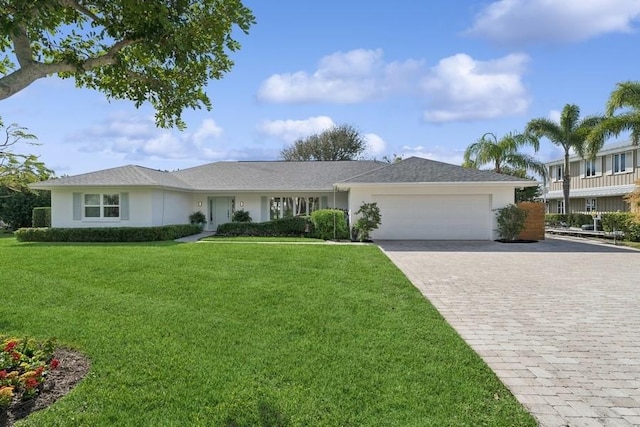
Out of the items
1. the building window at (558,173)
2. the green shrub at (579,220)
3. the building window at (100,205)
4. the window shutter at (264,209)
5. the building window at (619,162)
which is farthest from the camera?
the building window at (558,173)

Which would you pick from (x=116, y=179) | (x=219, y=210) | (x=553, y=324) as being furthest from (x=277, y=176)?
(x=553, y=324)

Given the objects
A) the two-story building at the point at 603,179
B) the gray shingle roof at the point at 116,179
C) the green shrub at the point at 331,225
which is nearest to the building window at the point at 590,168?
the two-story building at the point at 603,179

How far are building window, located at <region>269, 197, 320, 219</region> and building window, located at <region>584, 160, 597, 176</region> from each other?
22.7m

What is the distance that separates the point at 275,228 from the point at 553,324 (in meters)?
17.7

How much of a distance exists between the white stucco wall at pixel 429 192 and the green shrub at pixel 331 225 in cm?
56

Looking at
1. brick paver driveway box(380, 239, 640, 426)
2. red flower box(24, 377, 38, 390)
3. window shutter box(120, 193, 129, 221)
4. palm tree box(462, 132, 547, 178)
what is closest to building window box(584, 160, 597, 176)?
palm tree box(462, 132, 547, 178)

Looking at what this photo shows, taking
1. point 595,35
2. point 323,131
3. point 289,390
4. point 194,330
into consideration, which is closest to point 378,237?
point 595,35

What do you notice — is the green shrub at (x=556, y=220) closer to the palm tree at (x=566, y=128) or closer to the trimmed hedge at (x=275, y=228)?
the palm tree at (x=566, y=128)

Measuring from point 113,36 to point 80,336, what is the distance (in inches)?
150

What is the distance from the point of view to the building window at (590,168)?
33.3 metres

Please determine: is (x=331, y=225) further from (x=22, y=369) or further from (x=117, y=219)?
(x=22, y=369)

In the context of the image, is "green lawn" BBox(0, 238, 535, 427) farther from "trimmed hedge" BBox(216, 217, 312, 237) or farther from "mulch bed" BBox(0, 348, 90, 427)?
"trimmed hedge" BBox(216, 217, 312, 237)

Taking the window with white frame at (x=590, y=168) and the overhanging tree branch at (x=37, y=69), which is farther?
the window with white frame at (x=590, y=168)

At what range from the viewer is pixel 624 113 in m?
22.0
